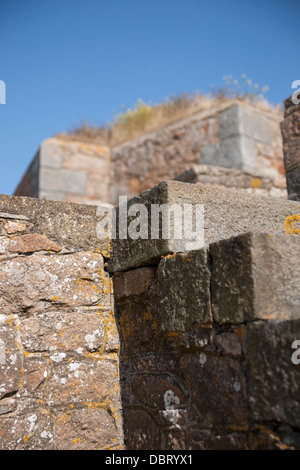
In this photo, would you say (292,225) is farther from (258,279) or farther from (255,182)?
(255,182)

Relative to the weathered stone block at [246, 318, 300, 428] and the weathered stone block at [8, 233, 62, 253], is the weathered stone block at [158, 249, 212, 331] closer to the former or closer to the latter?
the weathered stone block at [246, 318, 300, 428]

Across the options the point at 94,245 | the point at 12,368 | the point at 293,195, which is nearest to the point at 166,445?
the point at 12,368

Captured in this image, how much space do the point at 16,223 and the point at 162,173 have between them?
14.7 feet

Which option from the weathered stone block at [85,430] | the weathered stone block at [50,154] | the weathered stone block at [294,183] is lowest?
the weathered stone block at [85,430]

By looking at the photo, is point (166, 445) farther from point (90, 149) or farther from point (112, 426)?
point (90, 149)

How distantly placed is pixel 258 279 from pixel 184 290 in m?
0.38

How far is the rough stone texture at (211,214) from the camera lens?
2045 mm

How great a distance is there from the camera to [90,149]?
7062 millimetres

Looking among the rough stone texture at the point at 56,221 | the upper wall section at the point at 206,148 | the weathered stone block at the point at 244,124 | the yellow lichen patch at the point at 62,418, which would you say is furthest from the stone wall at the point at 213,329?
the weathered stone block at the point at 244,124

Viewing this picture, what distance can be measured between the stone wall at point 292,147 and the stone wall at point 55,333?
1.25 meters

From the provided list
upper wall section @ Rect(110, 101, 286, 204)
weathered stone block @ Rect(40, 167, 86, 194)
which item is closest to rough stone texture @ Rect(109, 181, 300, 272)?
upper wall section @ Rect(110, 101, 286, 204)

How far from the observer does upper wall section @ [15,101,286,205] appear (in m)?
5.98

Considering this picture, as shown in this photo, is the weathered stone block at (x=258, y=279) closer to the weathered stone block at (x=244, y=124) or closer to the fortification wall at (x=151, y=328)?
the fortification wall at (x=151, y=328)

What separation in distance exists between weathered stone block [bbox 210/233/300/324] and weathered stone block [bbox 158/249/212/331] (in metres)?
0.08
